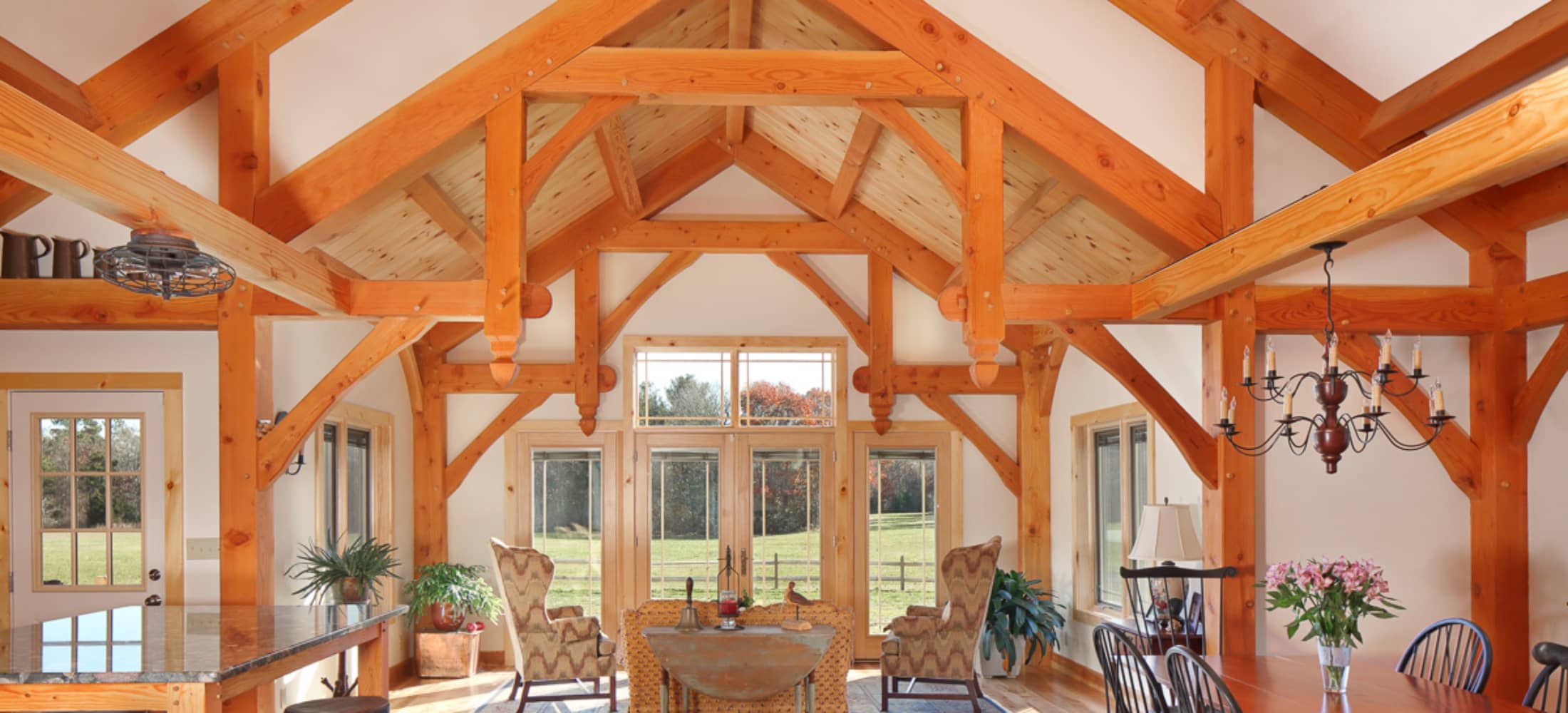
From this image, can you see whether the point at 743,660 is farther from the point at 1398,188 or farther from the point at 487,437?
the point at 487,437

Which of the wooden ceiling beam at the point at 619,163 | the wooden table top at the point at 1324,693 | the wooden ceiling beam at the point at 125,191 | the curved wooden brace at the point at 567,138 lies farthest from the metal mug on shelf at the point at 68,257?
the wooden table top at the point at 1324,693

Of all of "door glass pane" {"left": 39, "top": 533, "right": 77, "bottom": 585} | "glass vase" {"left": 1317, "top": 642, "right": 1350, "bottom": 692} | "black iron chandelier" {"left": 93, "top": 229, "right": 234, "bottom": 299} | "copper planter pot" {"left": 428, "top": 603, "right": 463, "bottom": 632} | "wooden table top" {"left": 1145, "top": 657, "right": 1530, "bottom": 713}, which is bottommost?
"copper planter pot" {"left": 428, "top": 603, "right": 463, "bottom": 632}

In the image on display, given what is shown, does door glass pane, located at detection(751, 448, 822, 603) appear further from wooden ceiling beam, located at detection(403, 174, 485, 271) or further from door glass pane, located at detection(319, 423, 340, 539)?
door glass pane, located at detection(319, 423, 340, 539)

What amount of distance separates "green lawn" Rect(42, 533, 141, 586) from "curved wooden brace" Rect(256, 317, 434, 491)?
0.92 metres

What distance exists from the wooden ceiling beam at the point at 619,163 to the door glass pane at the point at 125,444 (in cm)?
251

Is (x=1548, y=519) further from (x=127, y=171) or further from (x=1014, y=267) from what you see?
(x=127, y=171)

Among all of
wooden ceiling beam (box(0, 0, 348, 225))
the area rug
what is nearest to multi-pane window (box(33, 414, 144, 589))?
wooden ceiling beam (box(0, 0, 348, 225))

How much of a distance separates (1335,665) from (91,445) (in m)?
4.89

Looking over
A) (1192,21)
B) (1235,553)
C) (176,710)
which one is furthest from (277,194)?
(1235,553)

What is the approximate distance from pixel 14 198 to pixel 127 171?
1906 millimetres

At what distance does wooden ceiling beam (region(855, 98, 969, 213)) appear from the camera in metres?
4.78

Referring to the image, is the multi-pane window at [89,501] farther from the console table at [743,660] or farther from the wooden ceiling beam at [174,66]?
the console table at [743,660]

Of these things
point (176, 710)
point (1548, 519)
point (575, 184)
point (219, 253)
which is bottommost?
point (176, 710)

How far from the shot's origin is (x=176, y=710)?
11.3 ft
